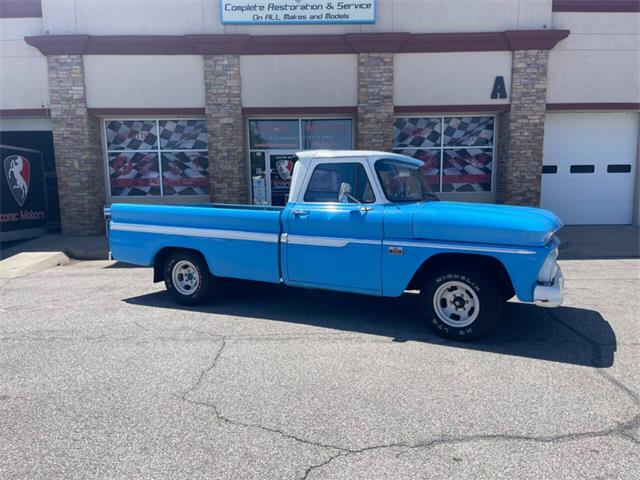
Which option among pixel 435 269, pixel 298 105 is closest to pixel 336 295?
pixel 435 269

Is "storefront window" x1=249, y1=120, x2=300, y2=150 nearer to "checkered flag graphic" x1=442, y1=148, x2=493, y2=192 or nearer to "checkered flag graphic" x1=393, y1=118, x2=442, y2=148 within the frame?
"checkered flag graphic" x1=393, y1=118, x2=442, y2=148

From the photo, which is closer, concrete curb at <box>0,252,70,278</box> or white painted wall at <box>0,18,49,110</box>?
concrete curb at <box>0,252,70,278</box>

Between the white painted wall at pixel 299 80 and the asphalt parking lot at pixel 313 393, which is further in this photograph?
the white painted wall at pixel 299 80

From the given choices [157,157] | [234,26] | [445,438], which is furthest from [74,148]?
[445,438]

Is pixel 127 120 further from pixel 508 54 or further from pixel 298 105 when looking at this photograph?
pixel 508 54

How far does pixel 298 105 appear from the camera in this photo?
12773mm

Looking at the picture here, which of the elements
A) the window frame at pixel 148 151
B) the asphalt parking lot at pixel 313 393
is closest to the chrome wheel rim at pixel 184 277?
the asphalt parking lot at pixel 313 393

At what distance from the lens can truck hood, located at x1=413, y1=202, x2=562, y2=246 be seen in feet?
14.8

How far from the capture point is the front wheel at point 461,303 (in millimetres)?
4719

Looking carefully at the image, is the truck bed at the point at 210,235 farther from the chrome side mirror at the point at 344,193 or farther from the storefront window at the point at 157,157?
the storefront window at the point at 157,157

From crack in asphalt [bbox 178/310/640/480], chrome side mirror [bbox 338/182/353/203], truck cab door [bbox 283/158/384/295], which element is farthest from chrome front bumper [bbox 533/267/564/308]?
chrome side mirror [bbox 338/182/353/203]

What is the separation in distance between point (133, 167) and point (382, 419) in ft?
40.5

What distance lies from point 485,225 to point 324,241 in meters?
1.74

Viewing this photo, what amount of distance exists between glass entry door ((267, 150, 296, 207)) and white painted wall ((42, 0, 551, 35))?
325cm
